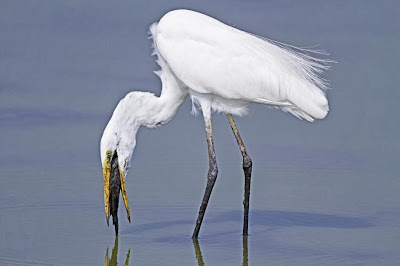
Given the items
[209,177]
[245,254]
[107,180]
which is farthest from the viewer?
[209,177]

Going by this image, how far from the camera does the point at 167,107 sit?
362 inches

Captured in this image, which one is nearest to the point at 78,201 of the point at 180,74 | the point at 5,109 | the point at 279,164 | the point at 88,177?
the point at 88,177

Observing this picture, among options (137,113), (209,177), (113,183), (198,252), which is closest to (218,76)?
(137,113)

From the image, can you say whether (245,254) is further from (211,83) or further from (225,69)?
(225,69)

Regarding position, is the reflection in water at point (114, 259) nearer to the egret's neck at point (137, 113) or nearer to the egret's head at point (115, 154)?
the egret's head at point (115, 154)

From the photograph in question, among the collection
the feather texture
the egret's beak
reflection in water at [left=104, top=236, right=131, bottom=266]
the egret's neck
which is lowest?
reflection in water at [left=104, top=236, right=131, bottom=266]

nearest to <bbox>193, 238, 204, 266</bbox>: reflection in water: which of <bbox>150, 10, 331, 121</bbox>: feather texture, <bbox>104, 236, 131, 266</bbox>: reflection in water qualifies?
<bbox>104, 236, 131, 266</bbox>: reflection in water

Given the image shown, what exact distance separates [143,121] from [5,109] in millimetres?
4034

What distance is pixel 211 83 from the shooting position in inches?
349

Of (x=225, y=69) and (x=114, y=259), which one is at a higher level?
(x=225, y=69)

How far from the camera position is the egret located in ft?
29.1

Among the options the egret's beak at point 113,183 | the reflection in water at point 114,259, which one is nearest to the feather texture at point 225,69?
the egret's beak at point 113,183

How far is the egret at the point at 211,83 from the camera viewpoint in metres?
8.87

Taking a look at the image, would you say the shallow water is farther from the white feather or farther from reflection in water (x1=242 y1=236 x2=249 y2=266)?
the white feather
